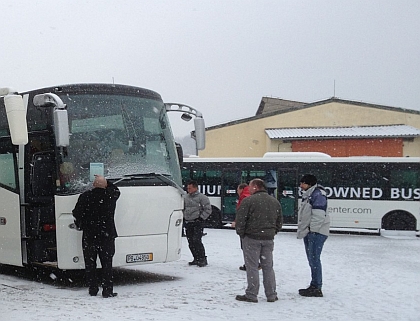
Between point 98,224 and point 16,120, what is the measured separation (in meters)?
1.95

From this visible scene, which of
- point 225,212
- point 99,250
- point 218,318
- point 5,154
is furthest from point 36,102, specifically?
point 225,212

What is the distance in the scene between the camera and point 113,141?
1096 centimetres

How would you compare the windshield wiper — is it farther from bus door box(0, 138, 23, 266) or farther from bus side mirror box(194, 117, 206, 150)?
bus door box(0, 138, 23, 266)

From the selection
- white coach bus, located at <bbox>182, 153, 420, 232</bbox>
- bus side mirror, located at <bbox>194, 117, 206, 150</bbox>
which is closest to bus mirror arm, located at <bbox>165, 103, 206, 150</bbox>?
bus side mirror, located at <bbox>194, 117, 206, 150</bbox>

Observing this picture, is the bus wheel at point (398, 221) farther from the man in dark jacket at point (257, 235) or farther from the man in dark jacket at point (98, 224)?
the man in dark jacket at point (98, 224)

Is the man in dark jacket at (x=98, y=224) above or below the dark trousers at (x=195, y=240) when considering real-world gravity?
above

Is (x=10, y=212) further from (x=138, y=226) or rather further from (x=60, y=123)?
(x=60, y=123)

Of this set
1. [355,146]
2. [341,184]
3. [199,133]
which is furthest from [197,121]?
[355,146]

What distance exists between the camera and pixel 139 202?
36.3 feet

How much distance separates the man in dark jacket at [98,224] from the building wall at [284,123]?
106 ft

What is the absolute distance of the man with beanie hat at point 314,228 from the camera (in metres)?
10.1

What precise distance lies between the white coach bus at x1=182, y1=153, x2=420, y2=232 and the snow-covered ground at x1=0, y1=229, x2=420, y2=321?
25.8ft

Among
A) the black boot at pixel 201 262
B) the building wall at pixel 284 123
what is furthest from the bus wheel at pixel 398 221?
the building wall at pixel 284 123

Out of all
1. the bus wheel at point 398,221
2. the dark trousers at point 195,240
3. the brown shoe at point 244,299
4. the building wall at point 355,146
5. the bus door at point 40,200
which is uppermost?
the building wall at point 355,146
